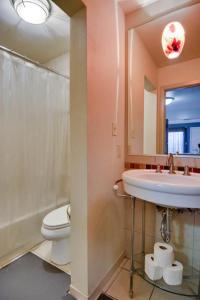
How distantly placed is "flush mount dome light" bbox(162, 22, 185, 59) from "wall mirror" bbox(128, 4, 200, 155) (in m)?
0.10

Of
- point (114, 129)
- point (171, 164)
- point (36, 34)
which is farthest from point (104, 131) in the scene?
point (36, 34)

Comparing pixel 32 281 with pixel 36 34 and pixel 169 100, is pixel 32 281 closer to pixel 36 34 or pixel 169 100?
pixel 169 100

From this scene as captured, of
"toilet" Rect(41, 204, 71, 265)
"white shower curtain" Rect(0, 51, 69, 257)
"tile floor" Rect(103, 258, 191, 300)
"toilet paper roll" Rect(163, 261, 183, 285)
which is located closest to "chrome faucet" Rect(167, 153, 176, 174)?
"toilet paper roll" Rect(163, 261, 183, 285)

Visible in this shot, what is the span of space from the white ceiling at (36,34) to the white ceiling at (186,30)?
78 cm

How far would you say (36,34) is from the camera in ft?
6.31

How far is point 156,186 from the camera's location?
97 cm

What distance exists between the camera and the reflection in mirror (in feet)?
4.43

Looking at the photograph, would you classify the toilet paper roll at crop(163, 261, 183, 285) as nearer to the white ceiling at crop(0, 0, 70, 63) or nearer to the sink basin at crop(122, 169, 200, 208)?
the sink basin at crop(122, 169, 200, 208)

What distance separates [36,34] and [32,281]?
230cm

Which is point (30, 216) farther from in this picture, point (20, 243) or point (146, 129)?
point (146, 129)

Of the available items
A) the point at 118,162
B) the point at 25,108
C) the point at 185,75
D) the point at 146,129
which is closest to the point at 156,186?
the point at 118,162

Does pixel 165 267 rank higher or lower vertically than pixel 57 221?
lower

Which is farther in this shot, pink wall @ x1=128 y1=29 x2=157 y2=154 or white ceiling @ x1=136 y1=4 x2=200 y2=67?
pink wall @ x1=128 y1=29 x2=157 y2=154

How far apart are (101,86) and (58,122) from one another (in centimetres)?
103
